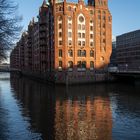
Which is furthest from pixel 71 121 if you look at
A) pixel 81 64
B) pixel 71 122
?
pixel 81 64

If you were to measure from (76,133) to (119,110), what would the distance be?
19495 mm

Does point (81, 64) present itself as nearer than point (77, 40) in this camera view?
No

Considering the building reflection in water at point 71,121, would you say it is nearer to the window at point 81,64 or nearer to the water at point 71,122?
the water at point 71,122

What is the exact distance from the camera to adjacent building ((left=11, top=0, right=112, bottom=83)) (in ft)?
408

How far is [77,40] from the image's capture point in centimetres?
12725

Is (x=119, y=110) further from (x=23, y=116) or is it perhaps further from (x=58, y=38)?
(x=58, y=38)

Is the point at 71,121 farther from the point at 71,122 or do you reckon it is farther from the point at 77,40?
the point at 77,40

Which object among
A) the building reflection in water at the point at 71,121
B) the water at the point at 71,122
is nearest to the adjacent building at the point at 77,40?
the building reflection in water at the point at 71,121

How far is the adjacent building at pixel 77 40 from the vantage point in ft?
408

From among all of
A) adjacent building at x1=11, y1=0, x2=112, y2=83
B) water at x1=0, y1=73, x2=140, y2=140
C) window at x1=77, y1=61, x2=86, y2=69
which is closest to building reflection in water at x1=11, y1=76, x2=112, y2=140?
water at x1=0, y1=73, x2=140, y2=140

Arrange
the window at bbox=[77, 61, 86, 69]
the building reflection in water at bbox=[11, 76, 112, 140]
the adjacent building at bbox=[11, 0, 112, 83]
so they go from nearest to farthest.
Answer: the building reflection in water at bbox=[11, 76, 112, 140] → the adjacent building at bbox=[11, 0, 112, 83] → the window at bbox=[77, 61, 86, 69]

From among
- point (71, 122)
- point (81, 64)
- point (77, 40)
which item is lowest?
point (71, 122)

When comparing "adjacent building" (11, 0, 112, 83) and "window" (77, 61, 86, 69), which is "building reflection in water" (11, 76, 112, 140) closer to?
"adjacent building" (11, 0, 112, 83)

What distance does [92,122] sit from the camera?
45.1 meters
